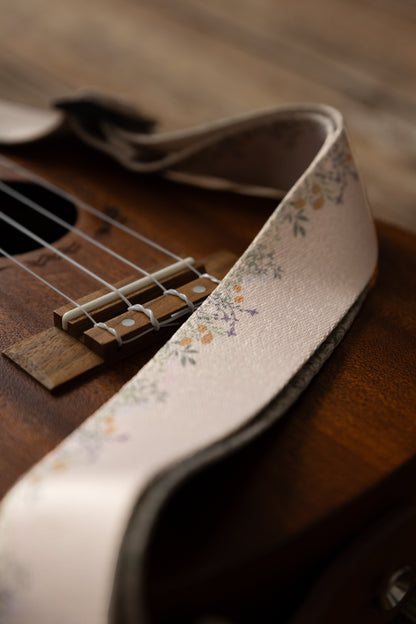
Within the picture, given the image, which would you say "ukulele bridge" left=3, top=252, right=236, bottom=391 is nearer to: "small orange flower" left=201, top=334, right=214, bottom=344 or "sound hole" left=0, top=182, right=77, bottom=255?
"small orange flower" left=201, top=334, right=214, bottom=344

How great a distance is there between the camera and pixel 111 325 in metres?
0.52

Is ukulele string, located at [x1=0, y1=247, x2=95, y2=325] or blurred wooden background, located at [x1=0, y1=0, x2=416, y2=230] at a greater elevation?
blurred wooden background, located at [x1=0, y1=0, x2=416, y2=230]

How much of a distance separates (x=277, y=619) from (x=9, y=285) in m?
0.36

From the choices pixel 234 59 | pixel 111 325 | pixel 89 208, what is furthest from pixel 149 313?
pixel 234 59

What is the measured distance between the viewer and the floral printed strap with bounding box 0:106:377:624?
34cm

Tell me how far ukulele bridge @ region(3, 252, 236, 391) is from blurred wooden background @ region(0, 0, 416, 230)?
2.02 feet

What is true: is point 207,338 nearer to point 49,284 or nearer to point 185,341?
point 185,341

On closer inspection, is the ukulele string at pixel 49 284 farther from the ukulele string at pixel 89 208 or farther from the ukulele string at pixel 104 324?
the ukulele string at pixel 89 208

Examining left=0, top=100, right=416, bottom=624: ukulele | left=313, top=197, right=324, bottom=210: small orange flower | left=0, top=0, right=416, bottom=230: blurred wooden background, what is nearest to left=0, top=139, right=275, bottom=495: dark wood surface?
left=0, top=100, right=416, bottom=624: ukulele

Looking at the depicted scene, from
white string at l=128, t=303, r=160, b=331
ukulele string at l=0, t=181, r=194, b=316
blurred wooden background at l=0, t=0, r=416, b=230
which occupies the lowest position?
white string at l=128, t=303, r=160, b=331

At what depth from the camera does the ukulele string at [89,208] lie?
0.63m

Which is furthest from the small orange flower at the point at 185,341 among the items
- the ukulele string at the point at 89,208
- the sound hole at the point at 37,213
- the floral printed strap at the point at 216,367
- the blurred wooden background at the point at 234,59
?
the blurred wooden background at the point at 234,59

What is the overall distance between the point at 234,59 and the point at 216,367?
1239mm

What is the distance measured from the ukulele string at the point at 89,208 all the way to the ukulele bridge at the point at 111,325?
3 cm
